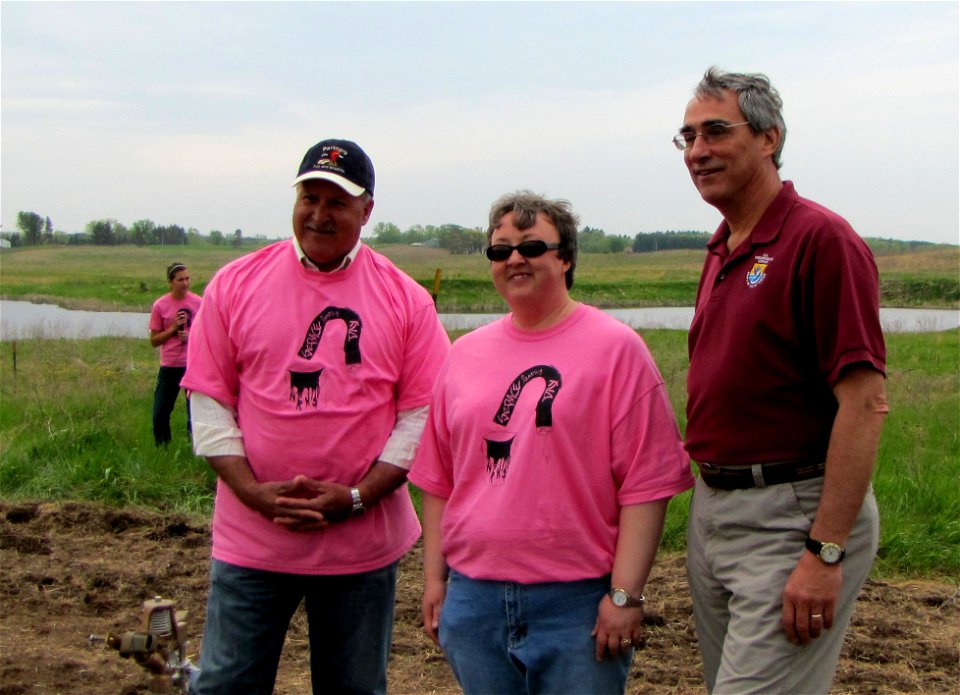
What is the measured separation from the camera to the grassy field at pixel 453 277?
50719 mm

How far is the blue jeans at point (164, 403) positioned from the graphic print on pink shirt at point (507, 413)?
6.40 m

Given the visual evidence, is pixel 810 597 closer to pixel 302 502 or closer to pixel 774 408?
pixel 774 408

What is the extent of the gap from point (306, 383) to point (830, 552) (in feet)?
5.11

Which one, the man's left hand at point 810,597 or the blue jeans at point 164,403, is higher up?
the man's left hand at point 810,597

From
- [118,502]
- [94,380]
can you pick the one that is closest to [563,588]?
[118,502]

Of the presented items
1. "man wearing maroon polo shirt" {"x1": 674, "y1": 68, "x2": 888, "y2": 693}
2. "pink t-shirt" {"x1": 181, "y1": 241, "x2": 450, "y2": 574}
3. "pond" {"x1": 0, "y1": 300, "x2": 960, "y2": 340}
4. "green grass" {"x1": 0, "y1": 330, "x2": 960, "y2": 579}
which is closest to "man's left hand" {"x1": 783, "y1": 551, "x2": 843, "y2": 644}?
"man wearing maroon polo shirt" {"x1": 674, "y1": 68, "x2": 888, "y2": 693}

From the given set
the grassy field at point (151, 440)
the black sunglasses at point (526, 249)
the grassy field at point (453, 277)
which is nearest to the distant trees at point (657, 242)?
the grassy field at point (453, 277)

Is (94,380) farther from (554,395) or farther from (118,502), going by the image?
(554,395)

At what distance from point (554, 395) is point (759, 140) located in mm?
854

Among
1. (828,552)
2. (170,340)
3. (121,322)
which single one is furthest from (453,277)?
(828,552)

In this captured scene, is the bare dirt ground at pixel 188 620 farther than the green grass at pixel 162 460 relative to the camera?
Result: No

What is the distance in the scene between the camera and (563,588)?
8.91 feet

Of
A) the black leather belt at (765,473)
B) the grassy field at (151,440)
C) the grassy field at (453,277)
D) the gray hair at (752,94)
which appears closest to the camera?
the black leather belt at (765,473)

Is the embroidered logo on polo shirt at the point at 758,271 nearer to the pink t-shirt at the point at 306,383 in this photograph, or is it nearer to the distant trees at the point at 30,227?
the pink t-shirt at the point at 306,383
